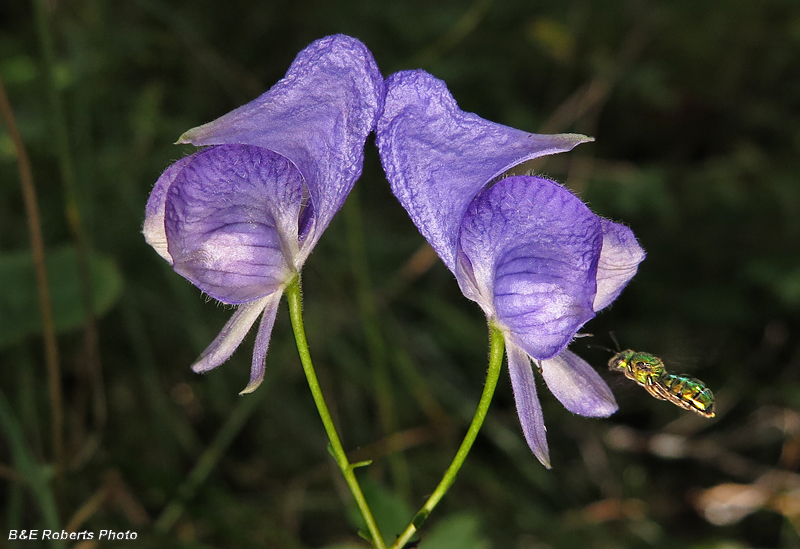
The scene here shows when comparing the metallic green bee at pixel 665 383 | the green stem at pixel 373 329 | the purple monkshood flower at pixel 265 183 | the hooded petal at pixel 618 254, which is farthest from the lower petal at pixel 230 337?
the green stem at pixel 373 329

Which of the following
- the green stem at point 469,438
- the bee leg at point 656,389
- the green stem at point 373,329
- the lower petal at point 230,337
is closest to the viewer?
the green stem at point 469,438

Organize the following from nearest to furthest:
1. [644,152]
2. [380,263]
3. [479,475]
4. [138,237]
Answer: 1. [479,475]
2. [138,237]
3. [380,263]
4. [644,152]

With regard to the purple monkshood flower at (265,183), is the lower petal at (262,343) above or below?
below

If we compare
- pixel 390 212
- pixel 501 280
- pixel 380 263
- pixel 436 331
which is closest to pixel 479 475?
pixel 436 331

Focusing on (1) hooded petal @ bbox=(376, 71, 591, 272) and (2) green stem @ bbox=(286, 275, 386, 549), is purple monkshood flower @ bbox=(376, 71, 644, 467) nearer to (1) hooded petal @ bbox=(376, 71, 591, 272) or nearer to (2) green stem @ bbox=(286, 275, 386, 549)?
(1) hooded petal @ bbox=(376, 71, 591, 272)

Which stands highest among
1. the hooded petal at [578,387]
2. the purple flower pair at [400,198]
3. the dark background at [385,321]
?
the purple flower pair at [400,198]

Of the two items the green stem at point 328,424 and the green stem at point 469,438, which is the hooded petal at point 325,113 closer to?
the green stem at point 328,424

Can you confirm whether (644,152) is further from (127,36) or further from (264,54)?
(127,36)
